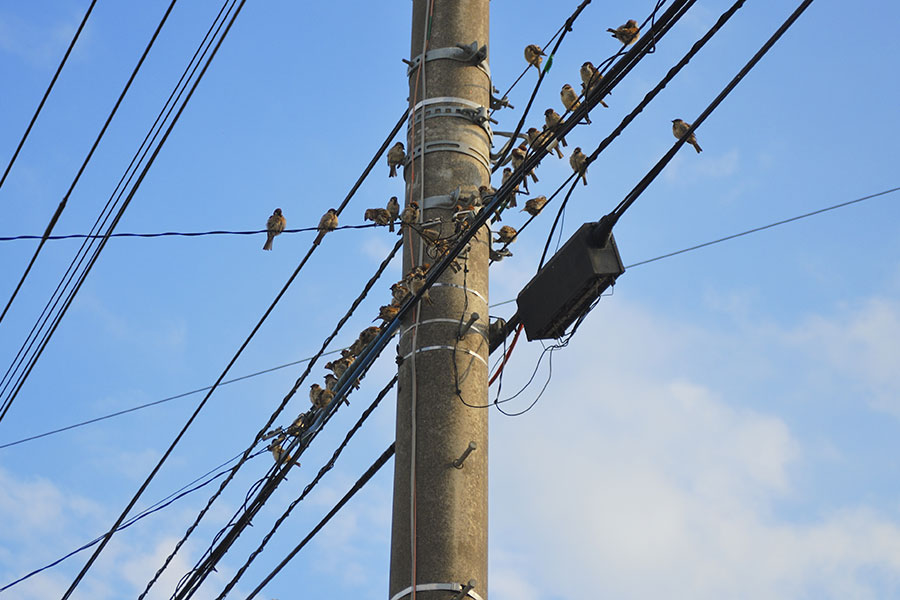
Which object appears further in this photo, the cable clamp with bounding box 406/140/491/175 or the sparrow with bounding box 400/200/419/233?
the cable clamp with bounding box 406/140/491/175

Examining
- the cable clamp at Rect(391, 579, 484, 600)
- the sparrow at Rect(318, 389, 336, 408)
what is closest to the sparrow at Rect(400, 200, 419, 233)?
the sparrow at Rect(318, 389, 336, 408)

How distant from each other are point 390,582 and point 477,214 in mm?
2146

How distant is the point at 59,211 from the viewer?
8.13 m

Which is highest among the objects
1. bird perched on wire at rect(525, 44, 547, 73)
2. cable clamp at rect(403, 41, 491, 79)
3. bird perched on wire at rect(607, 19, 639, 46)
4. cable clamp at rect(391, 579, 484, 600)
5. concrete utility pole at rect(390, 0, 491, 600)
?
bird perched on wire at rect(525, 44, 547, 73)

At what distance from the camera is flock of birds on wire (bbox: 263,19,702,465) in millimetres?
7426

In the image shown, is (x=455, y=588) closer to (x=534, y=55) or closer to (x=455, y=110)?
(x=455, y=110)

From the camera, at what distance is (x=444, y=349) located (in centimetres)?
700

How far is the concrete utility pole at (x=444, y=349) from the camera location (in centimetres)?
642

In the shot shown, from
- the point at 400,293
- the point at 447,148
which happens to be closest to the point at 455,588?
the point at 400,293

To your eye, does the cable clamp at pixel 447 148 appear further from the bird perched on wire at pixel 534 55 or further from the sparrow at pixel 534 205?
the bird perched on wire at pixel 534 55

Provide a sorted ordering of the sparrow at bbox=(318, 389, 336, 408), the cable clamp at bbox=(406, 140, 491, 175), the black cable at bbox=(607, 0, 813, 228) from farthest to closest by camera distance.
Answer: the sparrow at bbox=(318, 389, 336, 408) < the cable clamp at bbox=(406, 140, 491, 175) < the black cable at bbox=(607, 0, 813, 228)

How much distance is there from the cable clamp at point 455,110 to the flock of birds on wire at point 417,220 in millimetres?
340

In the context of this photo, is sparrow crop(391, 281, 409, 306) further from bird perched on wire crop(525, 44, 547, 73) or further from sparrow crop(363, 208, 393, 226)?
bird perched on wire crop(525, 44, 547, 73)

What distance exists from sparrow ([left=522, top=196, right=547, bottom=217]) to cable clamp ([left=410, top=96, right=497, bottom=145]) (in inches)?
30.4
